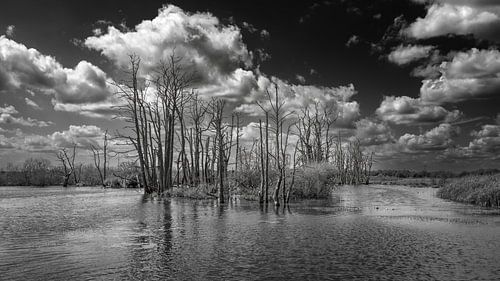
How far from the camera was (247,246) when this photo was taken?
14.9 metres

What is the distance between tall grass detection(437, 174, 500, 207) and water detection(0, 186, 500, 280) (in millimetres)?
7902

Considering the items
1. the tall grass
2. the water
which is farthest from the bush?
the water

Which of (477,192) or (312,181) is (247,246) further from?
(477,192)

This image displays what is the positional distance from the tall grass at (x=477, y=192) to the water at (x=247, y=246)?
311 inches

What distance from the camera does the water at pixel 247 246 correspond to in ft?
37.0

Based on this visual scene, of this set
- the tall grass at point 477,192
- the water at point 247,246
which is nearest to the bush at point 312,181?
the tall grass at point 477,192

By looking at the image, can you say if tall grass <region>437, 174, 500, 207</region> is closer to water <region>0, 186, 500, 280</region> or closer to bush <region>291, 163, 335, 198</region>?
water <region>0, 186, 500, 280</region>

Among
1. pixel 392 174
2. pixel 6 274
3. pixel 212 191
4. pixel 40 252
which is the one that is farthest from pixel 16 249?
pixel 392 174

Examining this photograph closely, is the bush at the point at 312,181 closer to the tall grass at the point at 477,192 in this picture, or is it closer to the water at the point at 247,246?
the tall grass at the point at 477,192

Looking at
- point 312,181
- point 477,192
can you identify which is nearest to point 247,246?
point 312,181

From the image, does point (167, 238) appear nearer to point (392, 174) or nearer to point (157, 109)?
point (157, 109)

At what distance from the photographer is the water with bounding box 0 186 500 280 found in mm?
11270

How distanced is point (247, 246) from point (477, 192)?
87.2 feet

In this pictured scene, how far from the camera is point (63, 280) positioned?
10297mm
